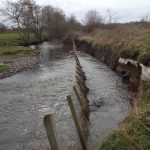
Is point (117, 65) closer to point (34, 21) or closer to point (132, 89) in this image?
point (132, 89)

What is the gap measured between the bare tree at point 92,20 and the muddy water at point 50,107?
34466 mm

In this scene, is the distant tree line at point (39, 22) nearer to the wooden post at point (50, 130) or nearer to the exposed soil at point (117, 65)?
the exposed soil at point (117, 65)

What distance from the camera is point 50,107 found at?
48.3 feet

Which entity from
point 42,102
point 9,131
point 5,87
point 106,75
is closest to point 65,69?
point 106,75

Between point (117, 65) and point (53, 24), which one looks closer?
point (117, 65)

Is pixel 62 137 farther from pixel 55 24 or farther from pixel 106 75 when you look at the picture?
pixel 55 24

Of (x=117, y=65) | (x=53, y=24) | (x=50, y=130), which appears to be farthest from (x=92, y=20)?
(x=50, y=130)

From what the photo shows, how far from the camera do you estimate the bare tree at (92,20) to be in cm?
5806

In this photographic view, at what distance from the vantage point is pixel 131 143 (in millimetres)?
7762

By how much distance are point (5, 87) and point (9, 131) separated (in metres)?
8.84

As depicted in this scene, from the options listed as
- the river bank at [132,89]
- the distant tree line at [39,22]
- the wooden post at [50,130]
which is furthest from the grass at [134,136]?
the distant tree line at [39,22]

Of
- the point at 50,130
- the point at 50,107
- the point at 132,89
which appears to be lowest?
the point at 50,107

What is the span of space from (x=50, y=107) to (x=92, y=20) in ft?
165

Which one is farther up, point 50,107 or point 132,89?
point 132,89
